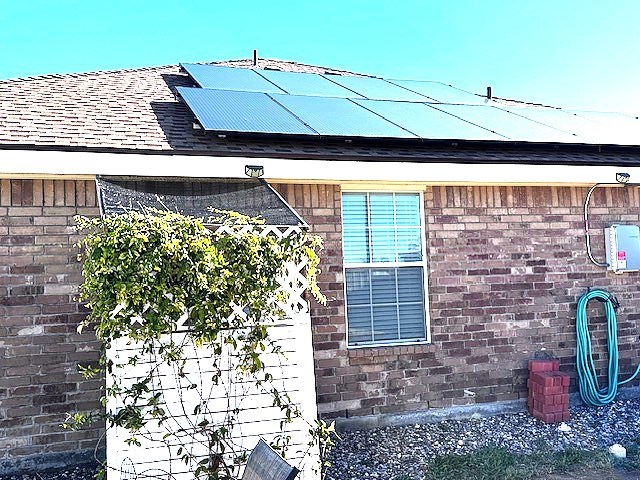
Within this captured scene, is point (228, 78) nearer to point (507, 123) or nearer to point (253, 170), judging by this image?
point (253, 170)

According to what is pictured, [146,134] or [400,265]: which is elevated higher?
[146,134]

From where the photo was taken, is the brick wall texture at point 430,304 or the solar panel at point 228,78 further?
the solar panel at point 228,78

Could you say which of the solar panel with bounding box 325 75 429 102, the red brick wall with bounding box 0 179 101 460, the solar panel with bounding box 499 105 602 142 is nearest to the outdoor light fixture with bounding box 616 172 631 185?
the solar panel with bounding box 499 105 602 142

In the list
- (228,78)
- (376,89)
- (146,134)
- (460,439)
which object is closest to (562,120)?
(376,89)

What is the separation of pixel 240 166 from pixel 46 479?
3562 mm

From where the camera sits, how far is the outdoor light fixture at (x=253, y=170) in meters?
6.06

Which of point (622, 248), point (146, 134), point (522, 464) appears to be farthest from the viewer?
point (622, 248)

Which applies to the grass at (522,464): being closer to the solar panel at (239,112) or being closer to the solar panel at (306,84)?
the solar panel at (239,112)

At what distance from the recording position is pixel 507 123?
823 centimetres

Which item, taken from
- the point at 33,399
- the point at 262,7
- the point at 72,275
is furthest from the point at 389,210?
the point at 262,7

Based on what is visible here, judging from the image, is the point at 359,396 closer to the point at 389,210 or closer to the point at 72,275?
the point at 389,210

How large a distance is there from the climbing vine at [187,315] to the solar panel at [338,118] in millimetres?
2268

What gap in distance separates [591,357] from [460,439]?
8.11 feet

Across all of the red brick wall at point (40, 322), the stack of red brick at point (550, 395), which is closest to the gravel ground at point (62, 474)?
the red brick wall at point (40, 322)
